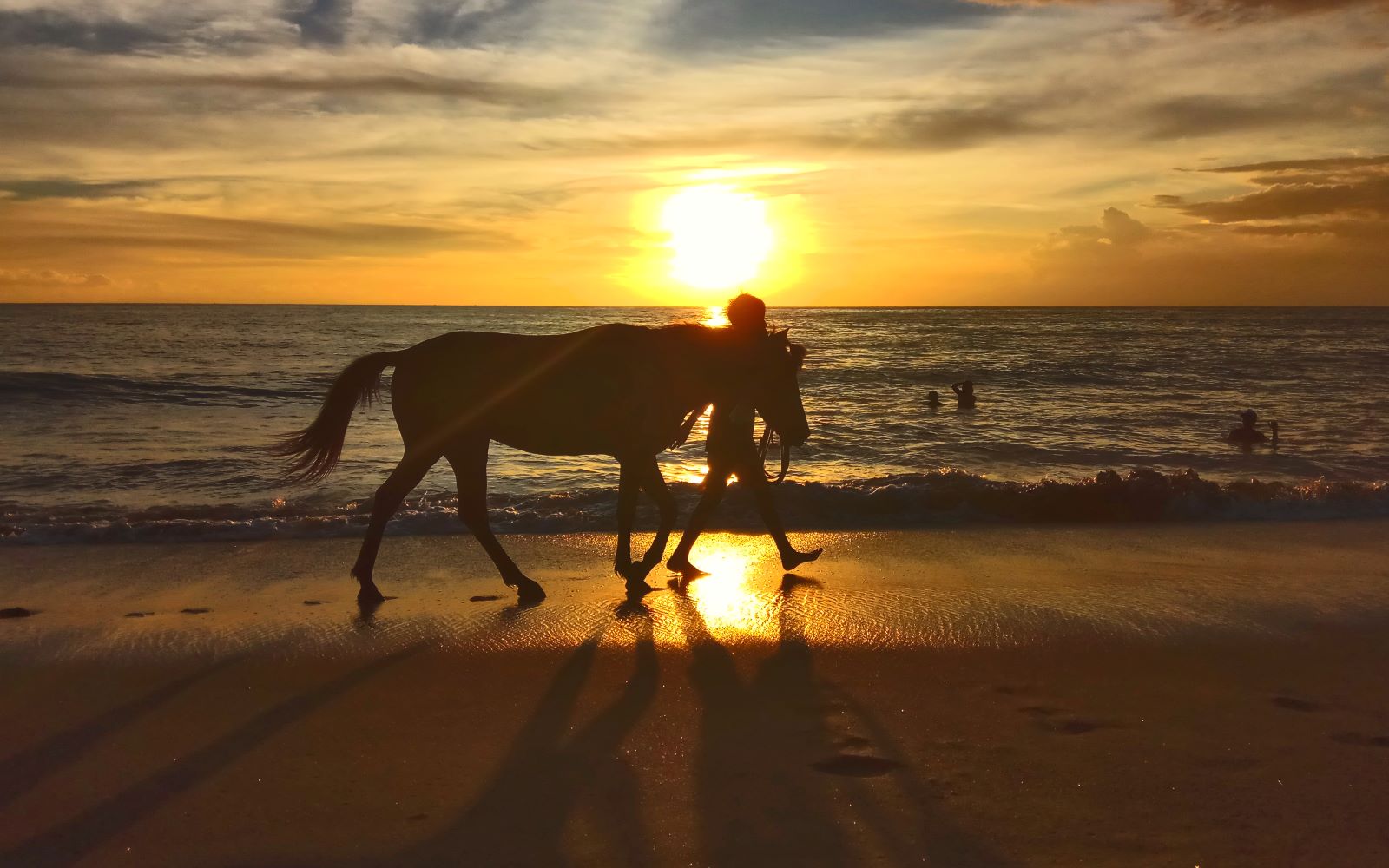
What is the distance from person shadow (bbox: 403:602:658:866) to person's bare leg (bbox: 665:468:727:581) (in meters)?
2.19

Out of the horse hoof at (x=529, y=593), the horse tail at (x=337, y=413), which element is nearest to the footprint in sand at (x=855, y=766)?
the horse hoof at (x=529, y=593)

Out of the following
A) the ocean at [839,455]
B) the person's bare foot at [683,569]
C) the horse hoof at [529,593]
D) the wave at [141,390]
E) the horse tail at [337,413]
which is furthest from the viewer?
the wave at [141,390]

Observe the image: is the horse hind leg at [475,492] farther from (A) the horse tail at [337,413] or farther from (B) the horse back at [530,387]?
(A) the horse tail at [337,413]

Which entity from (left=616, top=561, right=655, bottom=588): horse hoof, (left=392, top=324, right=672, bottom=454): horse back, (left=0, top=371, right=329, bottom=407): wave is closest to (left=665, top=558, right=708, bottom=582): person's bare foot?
(left=616, top=561, right=655, bottom=588): horse hoof

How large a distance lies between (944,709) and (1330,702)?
5.50ft

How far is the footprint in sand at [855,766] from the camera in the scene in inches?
146

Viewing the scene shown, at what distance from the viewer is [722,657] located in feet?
17.2

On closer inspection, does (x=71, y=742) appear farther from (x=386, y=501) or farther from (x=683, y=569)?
(x=683, y=569)

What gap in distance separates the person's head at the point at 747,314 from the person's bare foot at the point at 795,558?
62.0 inches

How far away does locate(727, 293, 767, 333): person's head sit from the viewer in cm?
667

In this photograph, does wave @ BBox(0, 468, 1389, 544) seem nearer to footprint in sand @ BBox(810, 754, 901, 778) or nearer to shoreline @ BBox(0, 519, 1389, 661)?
shoreline @ BBox(0, 519, 1389, 661)

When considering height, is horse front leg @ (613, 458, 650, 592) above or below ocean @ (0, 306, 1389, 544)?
above

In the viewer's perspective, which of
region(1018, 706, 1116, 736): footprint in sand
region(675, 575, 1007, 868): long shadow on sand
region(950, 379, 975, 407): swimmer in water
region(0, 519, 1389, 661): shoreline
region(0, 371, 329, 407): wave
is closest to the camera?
region(675, 575, 1007, 868): long shadow on sand

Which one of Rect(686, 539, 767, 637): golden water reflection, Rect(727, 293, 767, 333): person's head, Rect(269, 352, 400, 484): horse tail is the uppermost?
Rect(727, 293, 767, 333): person's head
